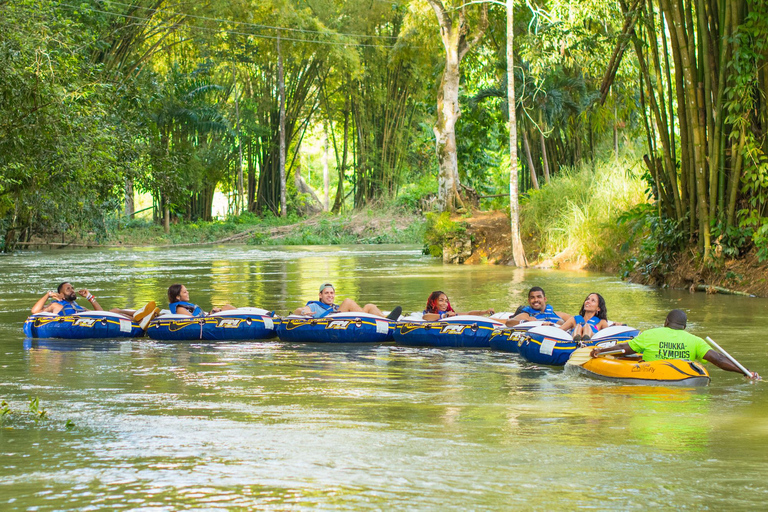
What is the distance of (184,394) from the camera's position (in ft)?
23.5

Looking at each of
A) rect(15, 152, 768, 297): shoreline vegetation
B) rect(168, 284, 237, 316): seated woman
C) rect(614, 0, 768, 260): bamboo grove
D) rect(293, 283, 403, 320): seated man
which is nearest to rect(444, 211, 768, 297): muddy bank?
rect(15, 152, 768, 297): shoreline vegetation

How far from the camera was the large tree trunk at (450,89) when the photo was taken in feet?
80.3

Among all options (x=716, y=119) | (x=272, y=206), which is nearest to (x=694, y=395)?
(x=716, y=119)

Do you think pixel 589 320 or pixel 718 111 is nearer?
pixel 589 320

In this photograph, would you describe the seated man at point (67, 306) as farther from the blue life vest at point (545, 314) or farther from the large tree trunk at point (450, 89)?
the large tree trunk at point (450, 89)

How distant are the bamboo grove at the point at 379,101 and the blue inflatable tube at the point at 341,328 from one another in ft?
18.4

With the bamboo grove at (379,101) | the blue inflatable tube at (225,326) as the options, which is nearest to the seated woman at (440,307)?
the blue inflatable tube at (225,326)

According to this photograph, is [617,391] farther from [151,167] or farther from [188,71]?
[188,71]

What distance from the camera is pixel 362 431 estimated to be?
226 inches

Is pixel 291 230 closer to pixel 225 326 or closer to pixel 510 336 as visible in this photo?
pixel 225 326

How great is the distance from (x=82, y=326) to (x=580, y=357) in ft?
21.4

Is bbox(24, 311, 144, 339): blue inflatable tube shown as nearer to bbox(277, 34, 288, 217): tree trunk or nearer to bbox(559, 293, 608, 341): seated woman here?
bbox(559, 293, 608, 341): seated woman

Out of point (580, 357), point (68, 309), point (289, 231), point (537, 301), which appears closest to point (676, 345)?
point (580, 357)

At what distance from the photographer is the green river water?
449cm
